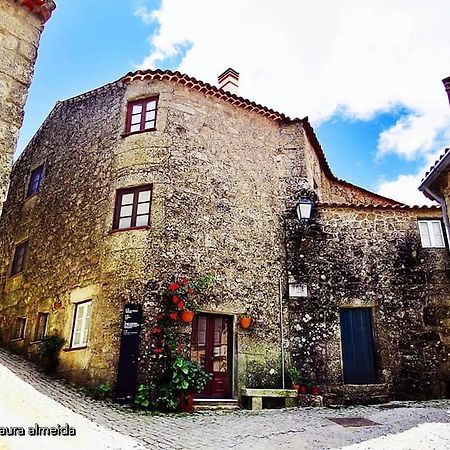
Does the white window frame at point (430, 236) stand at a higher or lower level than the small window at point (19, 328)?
→ higher

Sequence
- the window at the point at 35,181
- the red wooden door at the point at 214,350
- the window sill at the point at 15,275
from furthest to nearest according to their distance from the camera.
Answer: the window at the point at 35,181 < the window sill at the point at 15,275 < the red wooden door at the point at 214,350

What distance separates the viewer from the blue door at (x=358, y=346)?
10.0 metres

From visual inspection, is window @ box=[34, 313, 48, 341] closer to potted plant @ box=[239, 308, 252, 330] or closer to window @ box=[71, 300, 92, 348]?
window @ box=[71, 300, 92, 348]

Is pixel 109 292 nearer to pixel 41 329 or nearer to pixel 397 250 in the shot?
pixel 41 329

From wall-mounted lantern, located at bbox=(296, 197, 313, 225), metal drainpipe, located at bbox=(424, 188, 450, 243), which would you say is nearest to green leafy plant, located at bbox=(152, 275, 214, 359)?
wall-mounted lantern, located at bbox=(296, 197, 313, 225)

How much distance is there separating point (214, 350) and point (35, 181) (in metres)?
8.01

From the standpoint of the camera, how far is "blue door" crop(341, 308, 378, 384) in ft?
32.9

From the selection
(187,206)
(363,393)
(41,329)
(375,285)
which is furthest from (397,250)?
(41,329)

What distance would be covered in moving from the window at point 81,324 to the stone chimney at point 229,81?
7512 mm

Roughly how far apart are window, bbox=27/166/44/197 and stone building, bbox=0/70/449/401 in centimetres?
108

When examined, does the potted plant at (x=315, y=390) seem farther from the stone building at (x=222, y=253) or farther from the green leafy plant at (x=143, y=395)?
the green leafy plant at (x=143, y=395)

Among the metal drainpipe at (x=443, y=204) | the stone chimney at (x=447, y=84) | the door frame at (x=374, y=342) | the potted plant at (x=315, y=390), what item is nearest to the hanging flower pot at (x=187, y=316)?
the potted plant at (x=315, y=390)

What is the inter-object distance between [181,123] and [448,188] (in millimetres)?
6273

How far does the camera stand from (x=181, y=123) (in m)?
10.8
